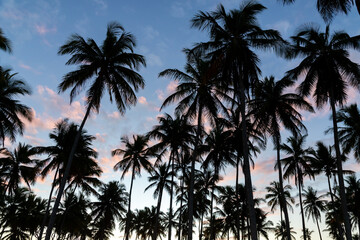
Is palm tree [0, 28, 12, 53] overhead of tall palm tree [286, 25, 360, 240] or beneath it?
beneath

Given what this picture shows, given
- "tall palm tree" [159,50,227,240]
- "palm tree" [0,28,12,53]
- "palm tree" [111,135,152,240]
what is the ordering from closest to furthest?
1. "palm tree" [0,28,12,53]
2. "tall palm tree" [159,50,227,240]
3. "palm tree" [111,135,152,240]

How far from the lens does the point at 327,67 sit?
1816cm

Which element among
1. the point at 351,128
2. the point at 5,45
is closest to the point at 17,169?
the point at 5,45

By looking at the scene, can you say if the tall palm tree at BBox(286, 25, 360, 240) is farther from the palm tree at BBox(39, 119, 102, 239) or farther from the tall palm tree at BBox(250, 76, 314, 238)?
the palm tree at BBox(39, 119, 102, 239)

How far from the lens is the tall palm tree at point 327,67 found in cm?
1773

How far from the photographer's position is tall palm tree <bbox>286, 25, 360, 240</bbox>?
1773 cm

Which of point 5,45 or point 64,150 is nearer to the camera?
point 5,45

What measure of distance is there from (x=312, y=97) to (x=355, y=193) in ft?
84.0

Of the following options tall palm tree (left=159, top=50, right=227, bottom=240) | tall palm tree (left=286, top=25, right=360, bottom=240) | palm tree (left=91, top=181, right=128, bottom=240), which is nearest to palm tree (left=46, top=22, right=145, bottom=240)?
tall palm tree (left=159, top=50, right=227, bottom=240)

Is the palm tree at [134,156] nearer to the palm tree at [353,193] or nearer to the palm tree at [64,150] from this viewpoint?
the palm tree at [64,150]

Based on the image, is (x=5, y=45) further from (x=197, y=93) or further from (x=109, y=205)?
(x=109, y=205)

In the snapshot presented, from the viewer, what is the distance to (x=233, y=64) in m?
17.2

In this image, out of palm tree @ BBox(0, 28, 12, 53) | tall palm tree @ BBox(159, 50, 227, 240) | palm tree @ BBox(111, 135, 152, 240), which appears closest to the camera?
palm tree @ BBox(0, 28, 12, 53)

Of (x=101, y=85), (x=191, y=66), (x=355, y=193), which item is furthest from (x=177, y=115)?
(x=355, y=193)
